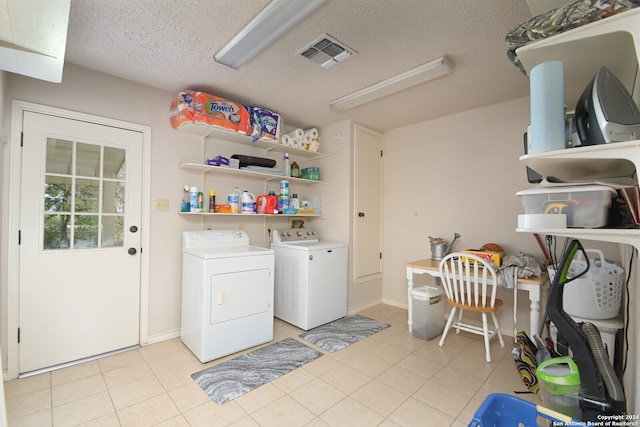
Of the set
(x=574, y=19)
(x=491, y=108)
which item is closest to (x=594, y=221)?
(x=574, y=19)

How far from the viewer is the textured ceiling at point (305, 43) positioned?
5.54 ft

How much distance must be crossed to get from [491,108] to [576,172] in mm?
2323

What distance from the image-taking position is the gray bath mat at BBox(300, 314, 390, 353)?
2723 mm

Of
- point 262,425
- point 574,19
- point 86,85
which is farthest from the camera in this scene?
point 86,85

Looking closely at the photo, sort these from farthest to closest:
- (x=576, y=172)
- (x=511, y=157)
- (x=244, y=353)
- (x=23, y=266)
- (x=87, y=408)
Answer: (x=511, y=157) < (x=244, y=353) < (x=23, y=266) < (x=87, y=408) < (x=576, y=172)

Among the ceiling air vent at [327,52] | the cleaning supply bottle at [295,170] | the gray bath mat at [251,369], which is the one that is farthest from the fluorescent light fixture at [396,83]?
the gray bath mat at [251,369]

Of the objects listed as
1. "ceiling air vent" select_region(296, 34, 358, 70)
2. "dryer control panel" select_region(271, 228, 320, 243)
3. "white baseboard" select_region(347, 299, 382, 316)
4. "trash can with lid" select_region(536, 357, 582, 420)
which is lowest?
"white baseboard" select_region(347, 299, 382, 316)

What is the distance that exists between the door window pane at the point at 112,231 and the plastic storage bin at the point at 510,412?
9.33 feet

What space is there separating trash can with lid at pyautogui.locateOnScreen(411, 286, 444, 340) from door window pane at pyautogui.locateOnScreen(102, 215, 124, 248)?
9.25 feet

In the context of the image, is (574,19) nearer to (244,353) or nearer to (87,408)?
(244,353)

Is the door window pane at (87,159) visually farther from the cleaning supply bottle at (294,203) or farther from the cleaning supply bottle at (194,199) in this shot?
the cleaning supply bottle at (294,203)

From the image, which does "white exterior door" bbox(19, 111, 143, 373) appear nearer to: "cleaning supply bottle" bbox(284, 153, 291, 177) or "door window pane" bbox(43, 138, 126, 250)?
"door window pane" bbox(43, 138, 126, 250)

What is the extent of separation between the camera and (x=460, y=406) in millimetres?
1834

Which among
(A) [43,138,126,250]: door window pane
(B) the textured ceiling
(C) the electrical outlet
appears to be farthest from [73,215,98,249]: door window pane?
(B) the textured ceiling
